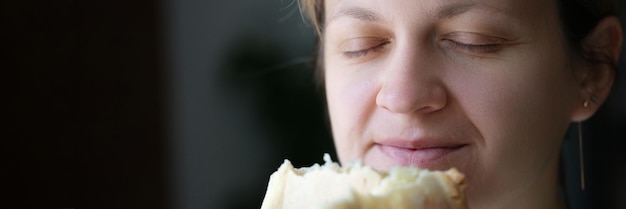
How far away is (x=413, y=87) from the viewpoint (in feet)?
2.51

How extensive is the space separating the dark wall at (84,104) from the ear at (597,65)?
161 cm

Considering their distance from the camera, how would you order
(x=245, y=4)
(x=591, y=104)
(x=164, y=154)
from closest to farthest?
(x=591, y=104) < (x=245, y=4) < (x=164, y=154)

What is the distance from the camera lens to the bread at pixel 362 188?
23.0 inches

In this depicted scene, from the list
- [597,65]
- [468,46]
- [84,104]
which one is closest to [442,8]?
[468,46]

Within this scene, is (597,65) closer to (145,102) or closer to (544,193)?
(544,193)

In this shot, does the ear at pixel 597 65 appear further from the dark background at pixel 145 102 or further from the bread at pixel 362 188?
the dark background at pixel 145 102

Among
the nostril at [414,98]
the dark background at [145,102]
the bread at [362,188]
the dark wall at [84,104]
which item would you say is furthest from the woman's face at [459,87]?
the dark wall at [84,104]

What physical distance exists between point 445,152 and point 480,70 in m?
0.09

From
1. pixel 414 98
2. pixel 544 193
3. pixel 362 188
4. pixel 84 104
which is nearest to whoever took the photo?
pixel 362 188

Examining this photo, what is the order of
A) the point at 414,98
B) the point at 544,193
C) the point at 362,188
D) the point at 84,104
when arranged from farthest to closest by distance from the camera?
1. the point at 84,104
2. the point at 544,193
3. the point at 414,98
4. the point at 362,188

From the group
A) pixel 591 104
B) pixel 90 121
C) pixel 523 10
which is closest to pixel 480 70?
pixel 523 10

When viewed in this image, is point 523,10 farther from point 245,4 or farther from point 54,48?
point 54,48

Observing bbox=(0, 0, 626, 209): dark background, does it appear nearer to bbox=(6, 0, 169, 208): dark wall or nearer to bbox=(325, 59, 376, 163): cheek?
bbox=(6, 0, 169, 208): dark wall

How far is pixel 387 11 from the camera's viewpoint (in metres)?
0.81
